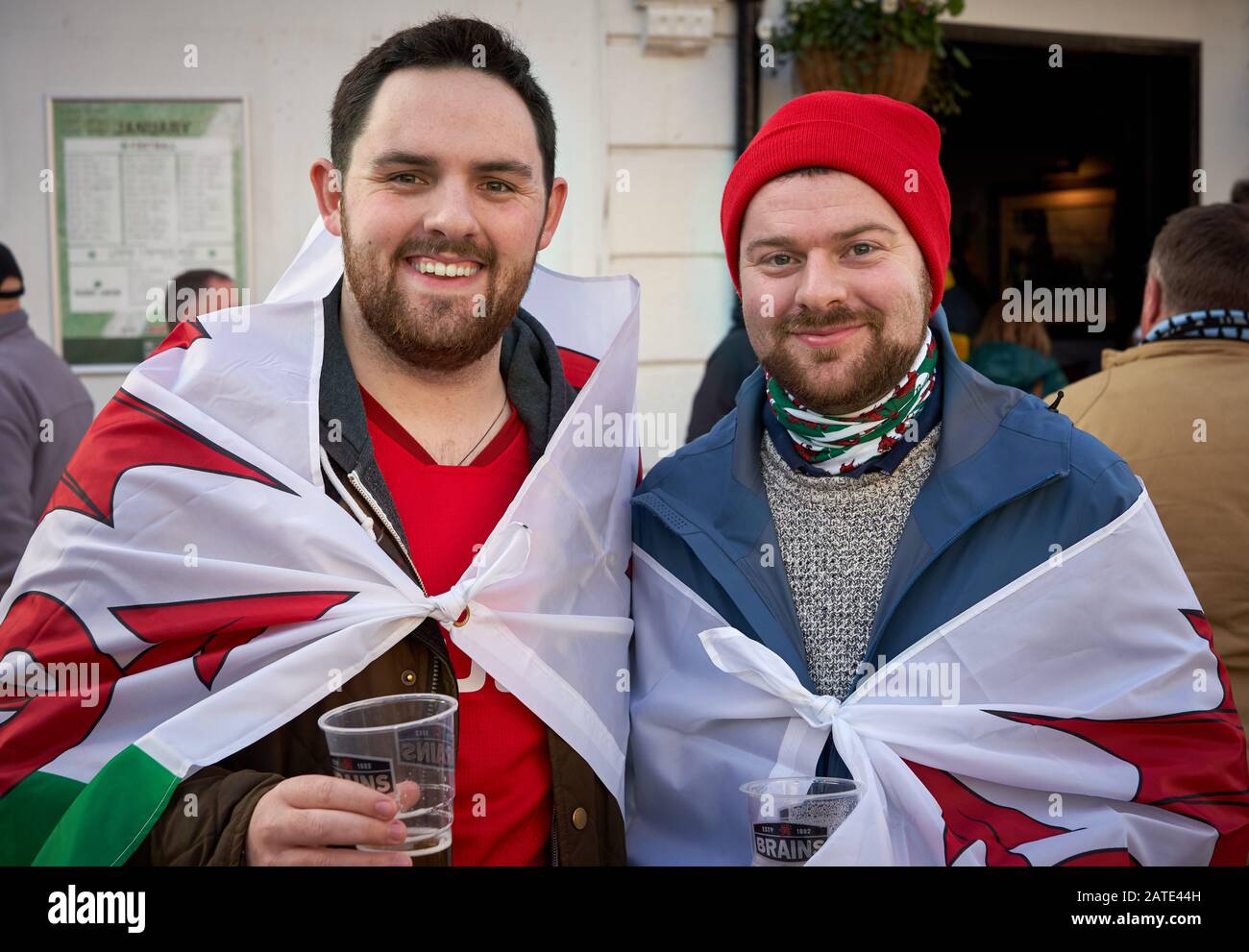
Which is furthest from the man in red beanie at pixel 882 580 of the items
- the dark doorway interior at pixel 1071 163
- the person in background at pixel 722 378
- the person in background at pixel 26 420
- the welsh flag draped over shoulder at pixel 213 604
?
the dark doorway interior at pixel 1071 163

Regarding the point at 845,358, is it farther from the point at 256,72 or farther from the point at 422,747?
the point at 256,72

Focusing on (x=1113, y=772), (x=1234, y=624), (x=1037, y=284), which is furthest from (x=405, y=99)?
(x=1037, y=284)

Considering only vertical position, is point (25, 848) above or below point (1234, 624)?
below

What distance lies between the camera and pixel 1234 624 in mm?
3057

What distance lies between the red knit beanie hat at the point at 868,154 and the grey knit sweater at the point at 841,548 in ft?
1.46

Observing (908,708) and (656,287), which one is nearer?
(908,708)

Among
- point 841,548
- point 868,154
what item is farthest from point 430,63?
point 841,548

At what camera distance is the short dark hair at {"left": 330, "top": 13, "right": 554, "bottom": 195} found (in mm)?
2578

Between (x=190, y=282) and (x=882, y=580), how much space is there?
405 cm

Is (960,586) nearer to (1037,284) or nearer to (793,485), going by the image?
(793,485)

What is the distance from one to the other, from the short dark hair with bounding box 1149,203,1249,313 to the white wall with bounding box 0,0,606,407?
3039 mm

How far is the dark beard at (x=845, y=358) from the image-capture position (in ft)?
8.25
